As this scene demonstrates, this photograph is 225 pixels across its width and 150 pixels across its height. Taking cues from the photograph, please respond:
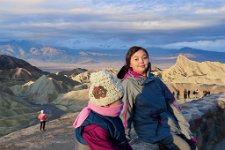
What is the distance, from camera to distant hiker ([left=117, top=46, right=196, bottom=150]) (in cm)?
433

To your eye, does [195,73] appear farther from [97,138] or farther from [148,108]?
[97,138]

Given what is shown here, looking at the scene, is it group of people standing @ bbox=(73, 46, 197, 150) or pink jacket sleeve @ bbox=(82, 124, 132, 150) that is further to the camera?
group of people standing @ bbox=(73, 46, 197, 150)

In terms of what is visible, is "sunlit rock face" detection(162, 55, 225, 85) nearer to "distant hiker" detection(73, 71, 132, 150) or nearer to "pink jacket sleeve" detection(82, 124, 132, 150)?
"distant hiker" detection(73, 71, 132, 150)

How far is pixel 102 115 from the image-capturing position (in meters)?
3.18

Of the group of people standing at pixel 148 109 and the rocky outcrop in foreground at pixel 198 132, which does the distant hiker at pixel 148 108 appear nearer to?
the group of people standing at pixel 148 109

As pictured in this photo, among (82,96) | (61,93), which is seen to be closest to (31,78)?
(61,93)

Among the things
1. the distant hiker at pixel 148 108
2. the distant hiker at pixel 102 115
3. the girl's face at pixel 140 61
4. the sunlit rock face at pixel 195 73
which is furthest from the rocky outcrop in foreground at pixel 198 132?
the sunlit rock face at pixel 195 73

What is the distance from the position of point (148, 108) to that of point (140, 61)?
0.45 m

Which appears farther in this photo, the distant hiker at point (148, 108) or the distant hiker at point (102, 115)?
the distant hiker at point (148, 108)

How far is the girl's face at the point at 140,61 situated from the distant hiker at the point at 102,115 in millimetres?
1213

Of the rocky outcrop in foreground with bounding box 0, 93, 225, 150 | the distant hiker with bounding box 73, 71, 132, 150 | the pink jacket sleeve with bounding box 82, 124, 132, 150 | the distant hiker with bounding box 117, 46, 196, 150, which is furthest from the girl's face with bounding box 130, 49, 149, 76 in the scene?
the pink jacket sleeve with bounding box 82, 124, 132, 150

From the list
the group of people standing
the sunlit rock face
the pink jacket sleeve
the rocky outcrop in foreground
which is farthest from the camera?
the sunlit rock face

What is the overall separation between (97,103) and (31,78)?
77897 mm

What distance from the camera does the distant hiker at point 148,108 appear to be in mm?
4332
